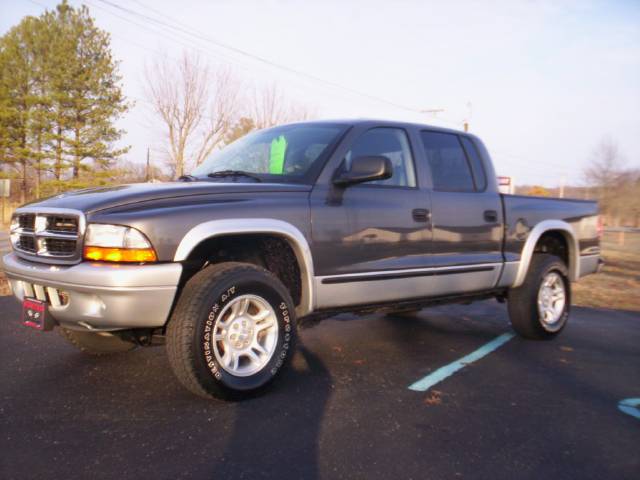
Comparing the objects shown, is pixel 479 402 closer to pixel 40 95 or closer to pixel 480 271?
pixel 480 271

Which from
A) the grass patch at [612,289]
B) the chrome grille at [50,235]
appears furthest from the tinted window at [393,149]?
the grass patch at [612,289]

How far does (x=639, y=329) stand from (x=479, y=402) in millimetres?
3264

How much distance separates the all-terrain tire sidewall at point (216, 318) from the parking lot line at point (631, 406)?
1989mm

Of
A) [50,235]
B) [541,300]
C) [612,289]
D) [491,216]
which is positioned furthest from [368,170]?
[612,289]

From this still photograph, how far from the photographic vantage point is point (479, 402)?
3.13 meters

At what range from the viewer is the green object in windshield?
3.78 meters

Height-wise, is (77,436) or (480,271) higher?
(480,271)

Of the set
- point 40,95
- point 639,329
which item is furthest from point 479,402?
point 40,95

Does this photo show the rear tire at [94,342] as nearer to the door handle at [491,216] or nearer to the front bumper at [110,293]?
the front bumper at [110,293]

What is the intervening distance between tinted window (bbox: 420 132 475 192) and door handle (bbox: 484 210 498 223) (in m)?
0.24

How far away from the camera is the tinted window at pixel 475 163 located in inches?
185

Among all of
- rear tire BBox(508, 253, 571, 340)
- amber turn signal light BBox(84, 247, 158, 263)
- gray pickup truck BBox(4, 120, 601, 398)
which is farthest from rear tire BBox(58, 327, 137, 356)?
rear tire BBox(508, 253, 571, 340)

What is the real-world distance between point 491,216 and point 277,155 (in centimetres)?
193

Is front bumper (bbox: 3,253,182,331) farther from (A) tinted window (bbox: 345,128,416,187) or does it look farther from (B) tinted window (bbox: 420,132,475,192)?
(B) tinted window (bbox: 420,132,475,192)
